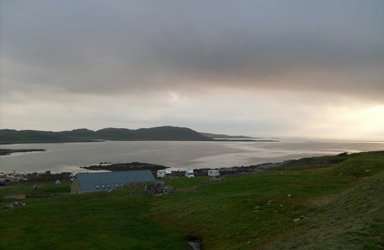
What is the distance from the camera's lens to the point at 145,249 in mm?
28266

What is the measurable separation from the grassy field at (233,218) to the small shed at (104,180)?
23847 mm

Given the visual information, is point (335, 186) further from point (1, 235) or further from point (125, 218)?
point (1, 235)

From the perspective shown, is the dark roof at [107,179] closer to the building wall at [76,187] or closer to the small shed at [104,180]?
the small shed at [104,180]

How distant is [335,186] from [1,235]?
91.7 ft

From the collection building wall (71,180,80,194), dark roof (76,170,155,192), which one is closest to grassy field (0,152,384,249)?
dark roof (76,170,155,192)

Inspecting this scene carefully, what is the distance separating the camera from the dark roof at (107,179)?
73.1 m

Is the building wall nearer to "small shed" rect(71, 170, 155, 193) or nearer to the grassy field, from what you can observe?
"small shed" rect(71, 170, 155, 193)

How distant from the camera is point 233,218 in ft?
105

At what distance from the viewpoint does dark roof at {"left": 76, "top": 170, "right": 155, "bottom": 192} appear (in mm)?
73125

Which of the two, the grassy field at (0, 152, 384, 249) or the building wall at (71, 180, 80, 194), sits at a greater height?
the grassy field at (0, 152, 384, 249)

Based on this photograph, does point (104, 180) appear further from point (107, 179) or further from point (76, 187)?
point (76, 187)

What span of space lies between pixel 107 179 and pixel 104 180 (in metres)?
0.70

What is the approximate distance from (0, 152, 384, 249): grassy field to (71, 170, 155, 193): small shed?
23847mm

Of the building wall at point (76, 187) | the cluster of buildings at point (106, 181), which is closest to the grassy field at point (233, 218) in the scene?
the cluster of buildings at point (106, 181)
